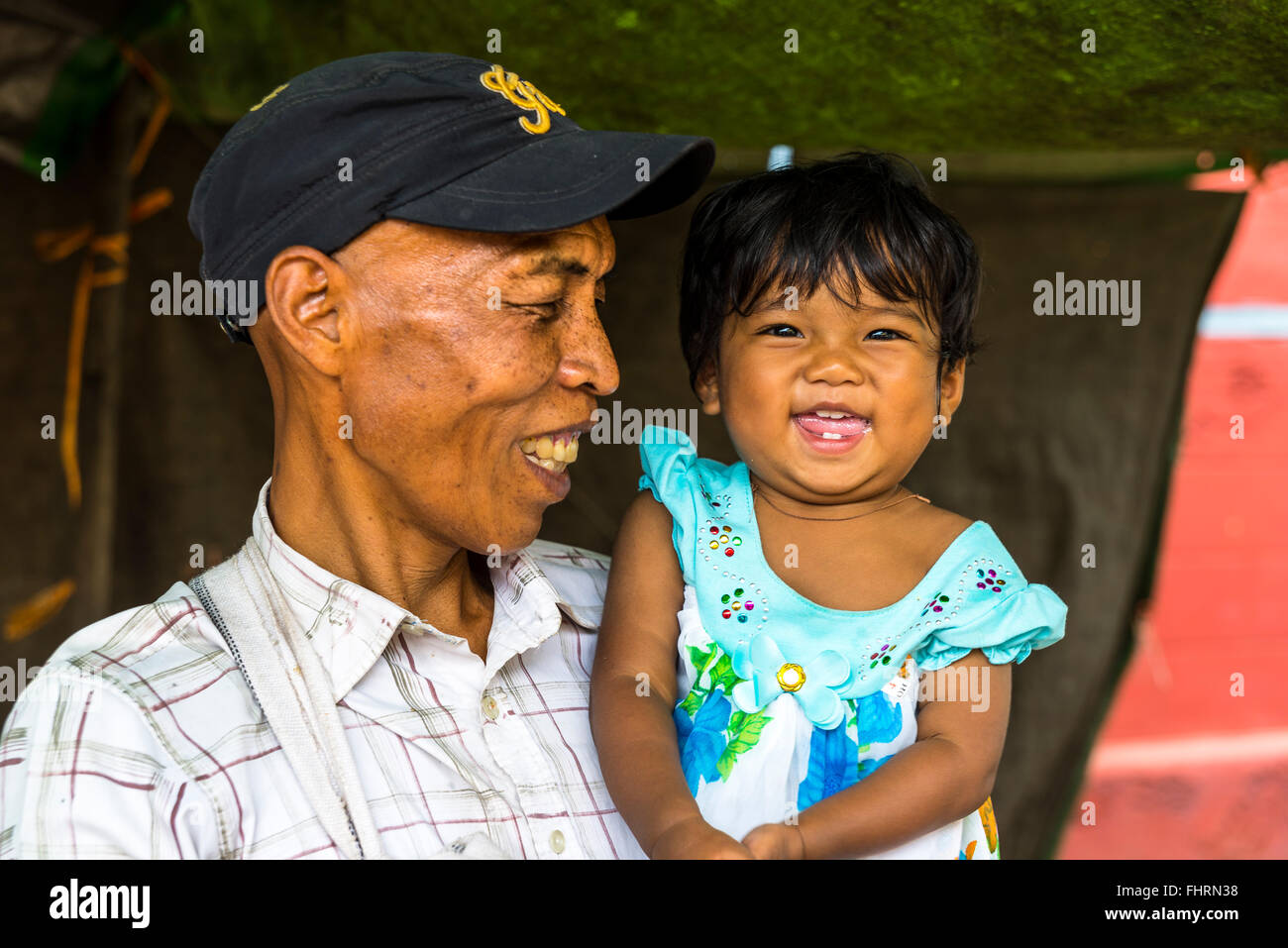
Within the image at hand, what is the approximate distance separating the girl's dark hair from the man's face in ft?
0.94

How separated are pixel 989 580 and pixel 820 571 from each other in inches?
A: 10.0

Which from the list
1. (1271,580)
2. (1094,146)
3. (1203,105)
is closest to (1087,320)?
(1094,146)

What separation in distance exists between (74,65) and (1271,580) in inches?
187

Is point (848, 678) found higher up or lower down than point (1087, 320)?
lower down

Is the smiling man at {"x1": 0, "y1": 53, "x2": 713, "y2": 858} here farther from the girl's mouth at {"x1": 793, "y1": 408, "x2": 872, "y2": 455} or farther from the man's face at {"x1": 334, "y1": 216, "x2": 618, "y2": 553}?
the girl's mouth at {"x1": 793, "y1": 408, "x2": 872, "y2": 455}

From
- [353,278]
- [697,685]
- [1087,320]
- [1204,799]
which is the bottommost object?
[1204,799]

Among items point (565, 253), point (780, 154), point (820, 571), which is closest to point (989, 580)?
point (820, 571)

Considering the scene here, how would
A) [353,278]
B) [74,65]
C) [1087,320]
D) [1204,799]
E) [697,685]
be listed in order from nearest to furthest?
[353,278] < [697,685] < [74,65] < [1087,320] < [1204,799]

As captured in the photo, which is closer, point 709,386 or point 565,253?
point 565,253

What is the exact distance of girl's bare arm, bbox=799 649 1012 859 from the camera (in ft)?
5.04

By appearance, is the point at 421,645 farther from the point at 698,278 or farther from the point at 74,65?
the point at 74,65

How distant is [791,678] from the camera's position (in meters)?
1.71

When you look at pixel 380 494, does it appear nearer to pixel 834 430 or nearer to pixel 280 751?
pixel 280 751

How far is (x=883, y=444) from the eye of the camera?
1832 millimetres
